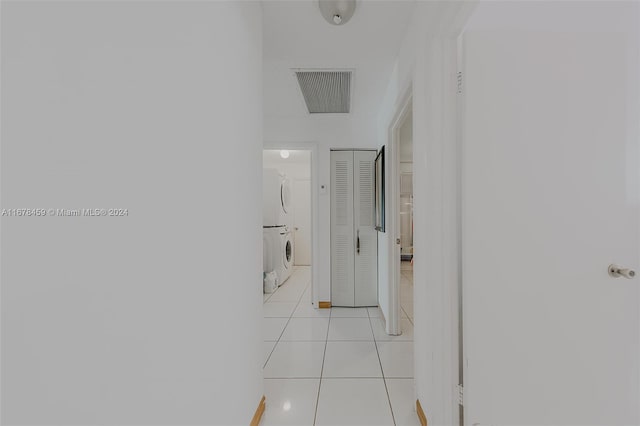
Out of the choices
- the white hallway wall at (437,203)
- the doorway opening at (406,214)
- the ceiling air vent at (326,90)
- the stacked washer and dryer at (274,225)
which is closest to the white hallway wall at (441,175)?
the white hallway wall at (437,203)

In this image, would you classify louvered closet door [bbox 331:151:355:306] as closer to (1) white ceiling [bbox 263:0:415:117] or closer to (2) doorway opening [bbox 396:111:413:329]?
(1) white ceiling [bbox 263:0:415:117]

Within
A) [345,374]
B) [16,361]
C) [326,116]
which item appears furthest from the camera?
[326,116]

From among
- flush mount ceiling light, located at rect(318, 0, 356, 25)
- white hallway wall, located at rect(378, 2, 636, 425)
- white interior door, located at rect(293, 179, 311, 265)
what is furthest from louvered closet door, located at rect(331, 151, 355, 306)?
white interior door, located at rect(293, 179, 311, 265)

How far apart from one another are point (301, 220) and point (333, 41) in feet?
16.7

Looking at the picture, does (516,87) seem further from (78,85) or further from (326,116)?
(326,116)

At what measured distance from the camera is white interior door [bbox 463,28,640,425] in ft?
4.21

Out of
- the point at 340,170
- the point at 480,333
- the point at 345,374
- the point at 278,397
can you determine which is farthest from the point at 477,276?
the point at 340,170

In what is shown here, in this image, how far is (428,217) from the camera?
153 centimetres

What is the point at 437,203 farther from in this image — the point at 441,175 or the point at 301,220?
the point at 301,220

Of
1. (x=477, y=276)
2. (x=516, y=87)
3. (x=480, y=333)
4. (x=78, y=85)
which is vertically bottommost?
(x=480, y=333)

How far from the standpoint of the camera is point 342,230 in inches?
146

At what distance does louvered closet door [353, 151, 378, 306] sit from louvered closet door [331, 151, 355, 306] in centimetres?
7

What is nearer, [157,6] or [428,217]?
[157,6]

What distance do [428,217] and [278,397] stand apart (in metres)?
1.48
